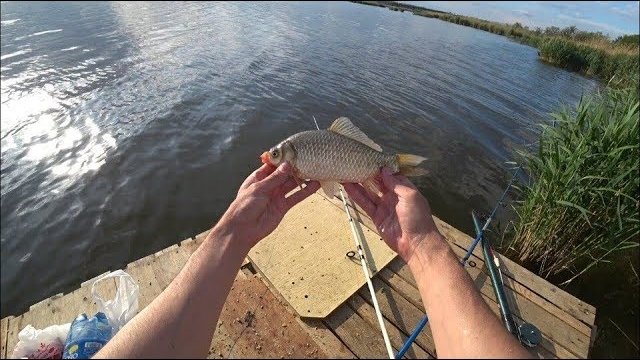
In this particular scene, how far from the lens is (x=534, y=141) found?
1284 centimetres

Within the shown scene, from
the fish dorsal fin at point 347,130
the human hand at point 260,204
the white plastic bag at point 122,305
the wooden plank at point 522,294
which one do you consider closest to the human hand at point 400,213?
the fish dorsal fin at point 347,130

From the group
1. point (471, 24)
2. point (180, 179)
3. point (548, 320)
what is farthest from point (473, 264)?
point (471, 24)

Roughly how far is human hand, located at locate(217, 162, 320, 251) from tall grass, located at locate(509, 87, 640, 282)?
3967mm

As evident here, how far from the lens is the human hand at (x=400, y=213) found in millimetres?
2656

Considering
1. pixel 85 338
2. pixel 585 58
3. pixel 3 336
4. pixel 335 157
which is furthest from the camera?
pixel 585 58

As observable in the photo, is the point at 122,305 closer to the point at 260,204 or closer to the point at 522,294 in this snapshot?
the point at 260,204

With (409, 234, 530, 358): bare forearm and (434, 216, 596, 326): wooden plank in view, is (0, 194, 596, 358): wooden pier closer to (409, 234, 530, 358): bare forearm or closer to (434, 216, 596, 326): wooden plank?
(434, 216, 596, 326): wooden plank

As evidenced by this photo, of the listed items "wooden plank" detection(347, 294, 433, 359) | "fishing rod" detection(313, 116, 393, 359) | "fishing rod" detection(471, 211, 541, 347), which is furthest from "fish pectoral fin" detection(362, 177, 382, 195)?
"fishing rod" detection(471, 211, 541, 347)

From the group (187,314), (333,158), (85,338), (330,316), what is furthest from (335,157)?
(85,338)

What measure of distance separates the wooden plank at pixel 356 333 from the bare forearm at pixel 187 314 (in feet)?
5.88

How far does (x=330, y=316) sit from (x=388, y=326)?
57cm

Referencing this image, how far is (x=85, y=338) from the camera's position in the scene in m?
2.59

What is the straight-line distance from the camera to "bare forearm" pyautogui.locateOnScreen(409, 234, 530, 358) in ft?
5.49

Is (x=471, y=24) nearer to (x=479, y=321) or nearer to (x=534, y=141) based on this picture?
(x=534, y=141)
